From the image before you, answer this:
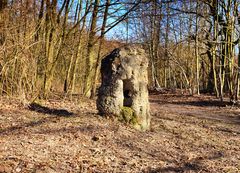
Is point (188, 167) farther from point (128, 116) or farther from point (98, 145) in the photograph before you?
point (128, 116)

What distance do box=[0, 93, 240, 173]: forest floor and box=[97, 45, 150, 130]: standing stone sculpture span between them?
0.31 meters

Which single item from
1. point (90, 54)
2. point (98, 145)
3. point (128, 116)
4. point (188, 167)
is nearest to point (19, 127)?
point (98, 145)

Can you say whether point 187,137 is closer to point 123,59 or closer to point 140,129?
point 140,129

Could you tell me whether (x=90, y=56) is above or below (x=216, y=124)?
above

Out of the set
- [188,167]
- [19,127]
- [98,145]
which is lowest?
[188,167]

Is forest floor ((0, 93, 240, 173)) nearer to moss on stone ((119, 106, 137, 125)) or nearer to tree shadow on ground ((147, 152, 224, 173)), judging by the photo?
tree shadow on ground ((147, 152, 224, 173))

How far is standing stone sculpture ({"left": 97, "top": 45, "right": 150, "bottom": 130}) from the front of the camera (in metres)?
6.99

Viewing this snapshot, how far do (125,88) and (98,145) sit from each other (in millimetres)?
2170

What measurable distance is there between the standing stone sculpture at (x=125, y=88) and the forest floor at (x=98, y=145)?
0.31 meters

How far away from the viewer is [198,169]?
16.6 feet

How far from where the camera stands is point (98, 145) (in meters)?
5.43

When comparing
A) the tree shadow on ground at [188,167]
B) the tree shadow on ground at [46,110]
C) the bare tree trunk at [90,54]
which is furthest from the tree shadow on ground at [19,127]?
the bare tree trunk at [90,54]

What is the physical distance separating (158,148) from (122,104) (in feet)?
5.24

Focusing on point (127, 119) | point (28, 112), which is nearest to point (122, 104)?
point (127, 119)
